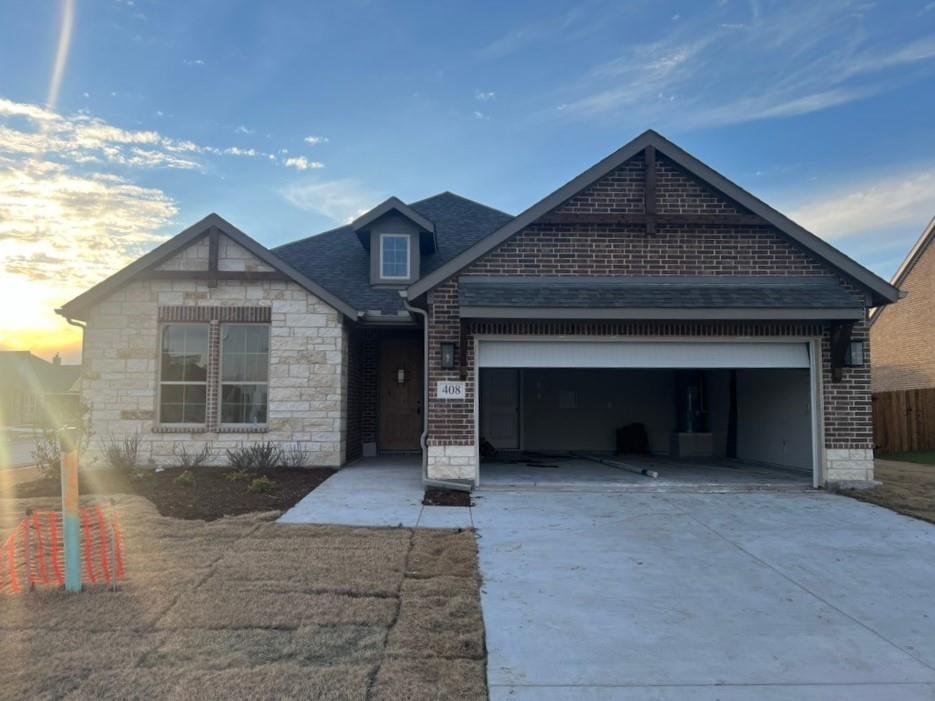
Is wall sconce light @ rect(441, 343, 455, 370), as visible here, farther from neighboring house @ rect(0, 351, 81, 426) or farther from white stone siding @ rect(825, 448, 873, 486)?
neighboring house @ rect(0, 351, 81, 426)

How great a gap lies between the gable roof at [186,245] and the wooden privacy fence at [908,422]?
15243 mm

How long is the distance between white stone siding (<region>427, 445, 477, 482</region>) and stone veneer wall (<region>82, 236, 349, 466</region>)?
2.75 meters

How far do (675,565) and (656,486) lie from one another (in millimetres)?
4115

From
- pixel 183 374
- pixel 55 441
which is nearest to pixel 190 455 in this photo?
pixel 183 374

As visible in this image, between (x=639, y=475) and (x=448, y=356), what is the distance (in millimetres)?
4078

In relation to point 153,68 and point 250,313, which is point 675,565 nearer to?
point 250,313

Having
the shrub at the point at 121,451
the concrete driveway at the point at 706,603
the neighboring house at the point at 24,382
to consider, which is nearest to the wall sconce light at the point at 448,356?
the concrete driveway at the point at 706,603

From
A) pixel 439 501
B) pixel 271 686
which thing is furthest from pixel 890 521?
pixel 271 686

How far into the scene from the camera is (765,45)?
36.3 ft

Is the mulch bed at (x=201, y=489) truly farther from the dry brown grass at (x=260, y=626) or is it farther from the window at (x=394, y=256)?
the window at (x=394, y=256)

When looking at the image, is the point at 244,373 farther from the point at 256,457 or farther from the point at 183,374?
the point at 256,457

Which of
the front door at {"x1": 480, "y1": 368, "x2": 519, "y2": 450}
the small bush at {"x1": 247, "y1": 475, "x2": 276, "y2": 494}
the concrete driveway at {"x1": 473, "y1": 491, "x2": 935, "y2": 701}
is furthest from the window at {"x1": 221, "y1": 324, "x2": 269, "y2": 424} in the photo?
the concrete driveway at {"x1": 473, "y1": 491, "x2": 935, "y2": 701}

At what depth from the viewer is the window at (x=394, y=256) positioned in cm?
1463

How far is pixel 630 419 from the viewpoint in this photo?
15.8 meters
